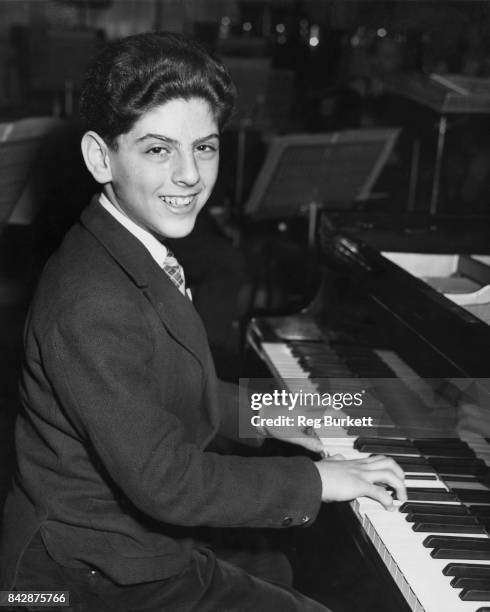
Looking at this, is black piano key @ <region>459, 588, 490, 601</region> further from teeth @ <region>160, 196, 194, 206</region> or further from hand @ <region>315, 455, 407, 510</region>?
teeth @ <region>160, 196, 194, 206</region>

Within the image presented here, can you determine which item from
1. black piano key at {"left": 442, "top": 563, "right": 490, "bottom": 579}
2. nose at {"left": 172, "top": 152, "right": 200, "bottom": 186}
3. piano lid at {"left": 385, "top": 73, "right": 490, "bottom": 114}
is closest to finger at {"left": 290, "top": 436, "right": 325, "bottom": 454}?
black piano key at {"left": 442, "top": 563, "right": 490, "bottom": 579}

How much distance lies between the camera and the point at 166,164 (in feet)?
4.25

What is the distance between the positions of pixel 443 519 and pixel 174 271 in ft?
1.89

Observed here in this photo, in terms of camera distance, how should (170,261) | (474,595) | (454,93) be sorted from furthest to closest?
(454,93) < (170,261) < (474,595)

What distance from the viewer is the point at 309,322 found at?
6.48ft

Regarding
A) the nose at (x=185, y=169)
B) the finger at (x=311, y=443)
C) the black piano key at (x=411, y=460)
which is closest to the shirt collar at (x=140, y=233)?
the nose at (x=185, y=169)

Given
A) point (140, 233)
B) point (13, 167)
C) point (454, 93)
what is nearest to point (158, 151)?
point (140, 233)

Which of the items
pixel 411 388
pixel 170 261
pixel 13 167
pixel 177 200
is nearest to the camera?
pixel 177 200

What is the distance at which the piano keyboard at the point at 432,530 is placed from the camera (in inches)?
44.3

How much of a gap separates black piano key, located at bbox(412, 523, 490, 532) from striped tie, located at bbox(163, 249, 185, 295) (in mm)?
526

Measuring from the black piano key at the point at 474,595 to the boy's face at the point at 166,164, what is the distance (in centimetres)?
66

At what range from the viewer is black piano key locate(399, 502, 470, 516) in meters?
1.29

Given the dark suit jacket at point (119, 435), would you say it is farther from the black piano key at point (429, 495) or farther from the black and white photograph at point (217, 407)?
the black piano key at point (429, 495)

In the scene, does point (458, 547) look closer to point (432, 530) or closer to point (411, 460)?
point (432, 530)
